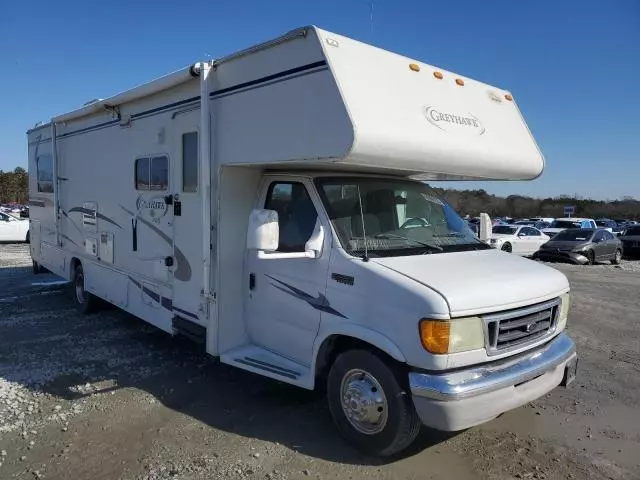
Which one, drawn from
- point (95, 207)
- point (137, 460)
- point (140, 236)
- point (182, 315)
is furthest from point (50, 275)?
point (137, 460)

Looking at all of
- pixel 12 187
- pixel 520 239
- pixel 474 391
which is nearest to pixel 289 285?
pixel 474 391

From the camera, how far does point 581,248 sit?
1825 centimetres

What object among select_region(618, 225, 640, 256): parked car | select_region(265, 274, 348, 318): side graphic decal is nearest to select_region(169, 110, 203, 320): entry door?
select_region(265, 274, 348, 318): side graphic decal

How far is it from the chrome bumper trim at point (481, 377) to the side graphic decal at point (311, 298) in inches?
30.4

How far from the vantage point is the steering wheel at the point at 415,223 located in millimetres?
4383

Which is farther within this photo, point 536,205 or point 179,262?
point 536,205

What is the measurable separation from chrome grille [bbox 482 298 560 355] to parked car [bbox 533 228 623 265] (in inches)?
619

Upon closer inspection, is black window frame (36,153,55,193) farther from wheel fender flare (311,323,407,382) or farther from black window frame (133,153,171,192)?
wheel fender flare (311,323,407,382)

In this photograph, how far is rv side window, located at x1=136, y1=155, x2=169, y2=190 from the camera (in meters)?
5.47

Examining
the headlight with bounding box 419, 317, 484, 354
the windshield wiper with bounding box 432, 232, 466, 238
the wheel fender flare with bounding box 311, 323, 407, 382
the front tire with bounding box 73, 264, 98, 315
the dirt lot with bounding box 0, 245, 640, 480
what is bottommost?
the dirt lot with bounding box 0, 245, 640, 480

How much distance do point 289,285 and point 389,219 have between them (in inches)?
39.5

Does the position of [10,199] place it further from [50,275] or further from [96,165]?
[96,165]

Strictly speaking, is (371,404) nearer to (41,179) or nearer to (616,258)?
(41,179)

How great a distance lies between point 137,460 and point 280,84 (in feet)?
9.82
